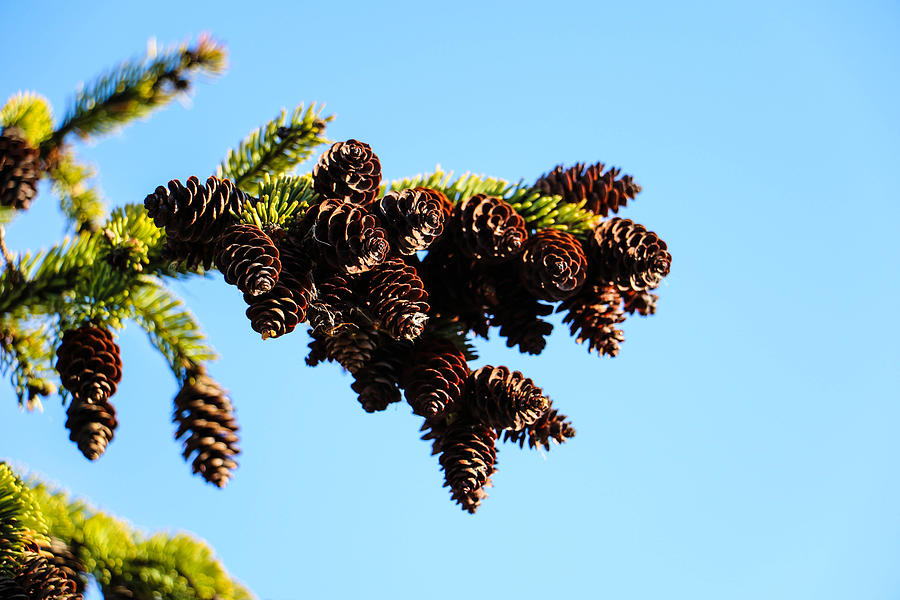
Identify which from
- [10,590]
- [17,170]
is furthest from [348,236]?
[17,170]

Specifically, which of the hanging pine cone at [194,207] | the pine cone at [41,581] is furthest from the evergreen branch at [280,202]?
the pine cone at [41,581]

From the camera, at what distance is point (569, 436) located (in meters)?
2.11

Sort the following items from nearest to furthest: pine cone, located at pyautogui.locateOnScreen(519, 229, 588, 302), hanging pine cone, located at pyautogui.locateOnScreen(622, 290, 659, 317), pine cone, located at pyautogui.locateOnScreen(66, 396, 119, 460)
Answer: pine cone, located at pyautogui.locateOnScreen(519, 229, 588, 302) → pine cone, located at pyautogui.locateOnScreen(66, 396, 119, 460) → hanging pine cone, located at pyautogui.locateOnScreen(622, 290, 659, 317)

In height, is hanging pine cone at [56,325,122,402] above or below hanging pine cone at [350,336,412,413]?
below

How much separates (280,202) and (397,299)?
1.23 ft

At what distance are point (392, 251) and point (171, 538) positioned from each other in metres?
0.77

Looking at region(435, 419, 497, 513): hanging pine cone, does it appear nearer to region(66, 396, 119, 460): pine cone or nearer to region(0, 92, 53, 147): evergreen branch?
region(66, 396, 119, 460): pine cone

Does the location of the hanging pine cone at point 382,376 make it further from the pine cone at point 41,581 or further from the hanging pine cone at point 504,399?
the pine cone at point 41,581

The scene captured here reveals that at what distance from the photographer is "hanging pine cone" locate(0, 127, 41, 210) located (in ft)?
7.83

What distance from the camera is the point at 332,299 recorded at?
177 centimetres

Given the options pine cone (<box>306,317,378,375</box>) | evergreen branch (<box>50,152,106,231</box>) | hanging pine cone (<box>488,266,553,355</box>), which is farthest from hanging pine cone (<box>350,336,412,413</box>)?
evergreen branch (<box>50,152,106,231</box>)

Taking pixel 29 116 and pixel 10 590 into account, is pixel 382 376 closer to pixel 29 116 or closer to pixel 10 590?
pixel 10 590

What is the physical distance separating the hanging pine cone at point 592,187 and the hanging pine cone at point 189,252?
937 millimetres

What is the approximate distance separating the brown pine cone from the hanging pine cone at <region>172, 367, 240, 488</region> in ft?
2.25
